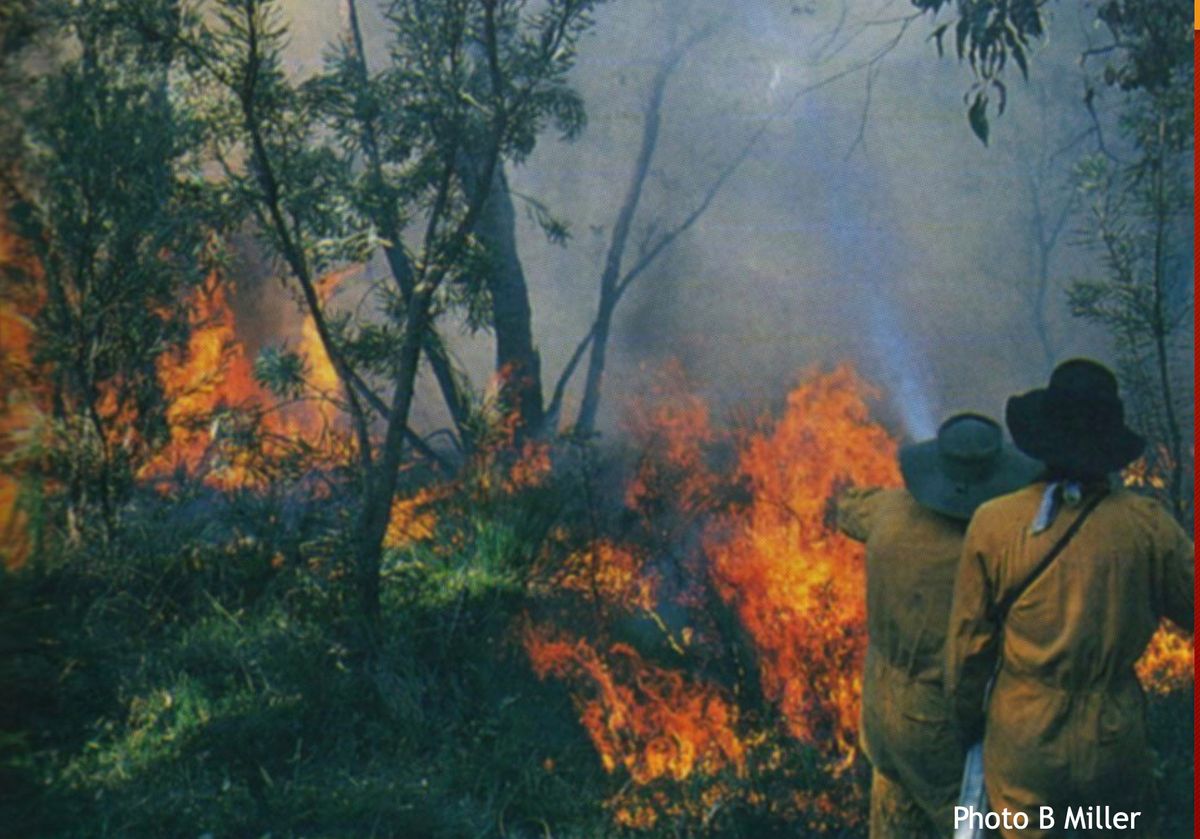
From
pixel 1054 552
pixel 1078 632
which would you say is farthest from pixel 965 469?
pixel 1078 632

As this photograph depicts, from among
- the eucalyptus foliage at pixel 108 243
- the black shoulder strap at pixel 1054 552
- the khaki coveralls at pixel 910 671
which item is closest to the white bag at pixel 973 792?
the khaki coveralls at pixel 910 671

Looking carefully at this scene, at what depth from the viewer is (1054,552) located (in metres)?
3.53

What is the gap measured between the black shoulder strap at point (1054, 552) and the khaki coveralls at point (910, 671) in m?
0.57

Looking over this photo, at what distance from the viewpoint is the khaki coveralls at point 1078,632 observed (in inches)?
137

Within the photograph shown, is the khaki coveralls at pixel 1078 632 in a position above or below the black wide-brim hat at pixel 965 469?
below

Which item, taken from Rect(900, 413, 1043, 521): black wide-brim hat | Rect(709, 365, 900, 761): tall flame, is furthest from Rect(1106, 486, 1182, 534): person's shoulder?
Rect(709, 365, 900, 761): tall flame

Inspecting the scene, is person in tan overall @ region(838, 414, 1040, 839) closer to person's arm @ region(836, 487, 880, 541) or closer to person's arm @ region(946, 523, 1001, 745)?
person's arm @ region(836, 487, 880, 541)

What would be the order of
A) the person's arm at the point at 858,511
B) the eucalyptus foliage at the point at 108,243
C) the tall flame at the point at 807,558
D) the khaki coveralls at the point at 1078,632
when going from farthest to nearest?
the eucalyptus foliage at the point at 108,243, the tall flame at the point at 807,558, the person's arm at the point at 858,511, the khaki coveralls at the point at 1078,632

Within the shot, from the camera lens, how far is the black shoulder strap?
3.53 meters

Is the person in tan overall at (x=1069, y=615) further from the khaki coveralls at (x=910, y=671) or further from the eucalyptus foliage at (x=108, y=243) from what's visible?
the eucalyptus foliage at (x=108, y=243)

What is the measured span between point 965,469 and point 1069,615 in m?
0.82

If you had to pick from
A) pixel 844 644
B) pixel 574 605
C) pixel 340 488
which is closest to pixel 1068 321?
pixel 844 644

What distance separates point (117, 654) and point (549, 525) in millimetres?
2725

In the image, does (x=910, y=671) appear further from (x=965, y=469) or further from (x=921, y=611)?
(x=965, y=469)
